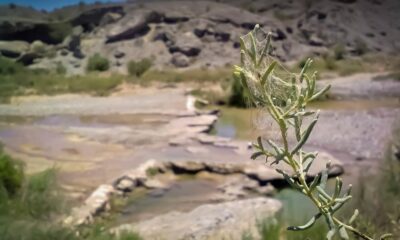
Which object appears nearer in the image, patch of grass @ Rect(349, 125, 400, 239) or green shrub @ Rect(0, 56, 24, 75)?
patch of grass @ Rect(349, 125, 400, 239)

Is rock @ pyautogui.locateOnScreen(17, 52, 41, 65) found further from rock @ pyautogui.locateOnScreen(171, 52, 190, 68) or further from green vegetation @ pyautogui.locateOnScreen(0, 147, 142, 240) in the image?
green vegetation @ pyautogui.locateOnScreen(0, 147, 142, 240)

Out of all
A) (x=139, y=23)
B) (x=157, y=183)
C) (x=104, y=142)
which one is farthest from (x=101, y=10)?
(x=157, y=183)

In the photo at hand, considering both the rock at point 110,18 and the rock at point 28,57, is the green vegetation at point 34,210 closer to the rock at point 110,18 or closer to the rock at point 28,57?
the rock at point 28,57

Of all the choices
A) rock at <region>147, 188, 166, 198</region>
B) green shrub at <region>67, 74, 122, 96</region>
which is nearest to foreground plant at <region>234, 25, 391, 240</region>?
rock at <region>147, 188, 166, 198</region>

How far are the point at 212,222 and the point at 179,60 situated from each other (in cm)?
4210

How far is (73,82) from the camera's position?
3562 centimetres

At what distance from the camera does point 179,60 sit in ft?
163

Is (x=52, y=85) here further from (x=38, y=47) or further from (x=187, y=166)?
(x=187, y=166)

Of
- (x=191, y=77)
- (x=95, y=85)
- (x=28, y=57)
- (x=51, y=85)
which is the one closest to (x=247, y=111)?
(x=95, y=85)

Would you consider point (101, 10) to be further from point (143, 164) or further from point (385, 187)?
point (385, 187)

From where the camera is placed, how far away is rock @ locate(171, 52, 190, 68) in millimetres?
49031

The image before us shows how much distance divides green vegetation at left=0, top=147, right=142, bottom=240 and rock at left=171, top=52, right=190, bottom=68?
130ft

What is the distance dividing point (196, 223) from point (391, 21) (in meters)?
55.9

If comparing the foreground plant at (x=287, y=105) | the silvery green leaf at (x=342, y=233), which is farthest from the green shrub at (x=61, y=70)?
the silvery green leaf at (x=342, y=233)
